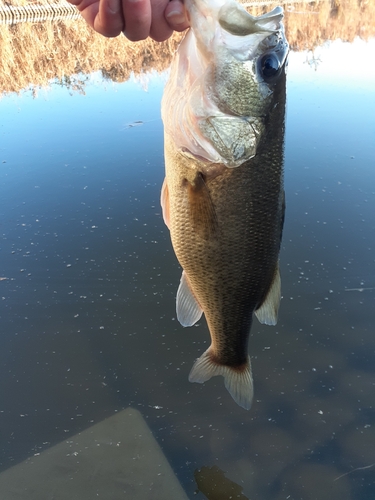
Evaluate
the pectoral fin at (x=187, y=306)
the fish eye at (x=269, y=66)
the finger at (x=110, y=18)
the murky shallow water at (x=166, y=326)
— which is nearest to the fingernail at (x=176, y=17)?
the finger at (x=110, y=18)

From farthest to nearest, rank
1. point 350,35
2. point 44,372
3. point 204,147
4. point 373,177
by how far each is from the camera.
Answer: point 350,35 < point 373,177 < point 44,372 < point 204,147

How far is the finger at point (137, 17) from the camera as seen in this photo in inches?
44.6

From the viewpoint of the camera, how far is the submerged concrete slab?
1900mm

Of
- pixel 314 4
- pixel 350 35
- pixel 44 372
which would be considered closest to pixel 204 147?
pixel 44 372

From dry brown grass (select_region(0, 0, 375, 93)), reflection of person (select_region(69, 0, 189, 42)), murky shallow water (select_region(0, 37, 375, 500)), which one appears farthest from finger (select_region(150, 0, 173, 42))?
dry brown grass (select_region(0, 0, 375, 93))

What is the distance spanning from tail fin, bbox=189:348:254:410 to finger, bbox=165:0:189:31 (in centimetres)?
104

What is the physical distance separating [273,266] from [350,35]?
975cm

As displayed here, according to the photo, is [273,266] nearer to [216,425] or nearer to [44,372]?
[216,425]

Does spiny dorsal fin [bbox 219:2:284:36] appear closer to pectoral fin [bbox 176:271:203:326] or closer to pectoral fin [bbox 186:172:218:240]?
pectoral fin [bbox 186:172:218:240]

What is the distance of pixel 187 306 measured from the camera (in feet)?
4.76

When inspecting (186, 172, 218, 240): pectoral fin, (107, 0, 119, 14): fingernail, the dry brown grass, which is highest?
(107, 0, 119, 14): fingernail

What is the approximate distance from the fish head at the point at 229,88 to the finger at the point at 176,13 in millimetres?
35

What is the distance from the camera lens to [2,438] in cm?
207

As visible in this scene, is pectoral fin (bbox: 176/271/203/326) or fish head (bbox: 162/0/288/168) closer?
fish head (bbox: 162/0/288/168)
